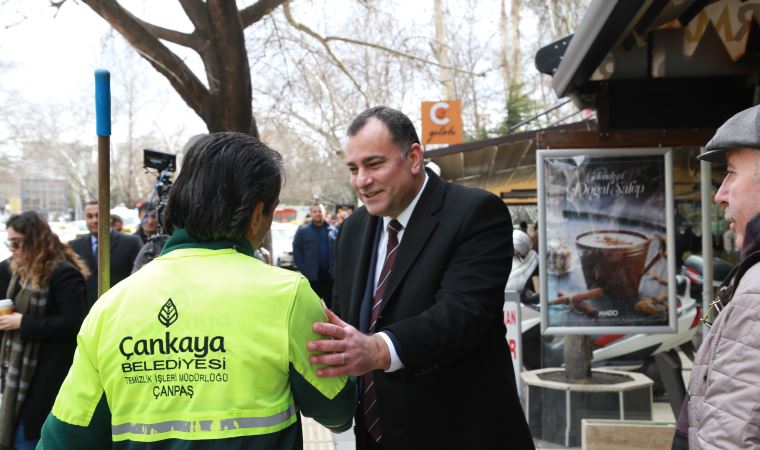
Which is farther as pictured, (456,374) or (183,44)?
(183,44)

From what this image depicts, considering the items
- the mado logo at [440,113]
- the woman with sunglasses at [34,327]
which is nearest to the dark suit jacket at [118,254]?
the woman with sunglasses at [34,327]

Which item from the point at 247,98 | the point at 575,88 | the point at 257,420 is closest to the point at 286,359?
the point at 257,420

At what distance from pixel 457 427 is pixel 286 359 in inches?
39.5

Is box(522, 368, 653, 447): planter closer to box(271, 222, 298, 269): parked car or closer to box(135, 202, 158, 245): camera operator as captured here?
box(135, 202, 158, 245): camera operator

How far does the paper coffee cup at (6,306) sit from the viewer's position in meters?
4.71

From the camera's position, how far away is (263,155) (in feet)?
7.07

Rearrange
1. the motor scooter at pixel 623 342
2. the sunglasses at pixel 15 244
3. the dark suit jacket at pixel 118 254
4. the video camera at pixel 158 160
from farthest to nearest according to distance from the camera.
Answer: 1. the dark suit jacket at pixel 118 254
2. the motor scooter at pixel 623 342
3. the video camera at pixel 158 160
4. the sunglasses at pixel 15 244

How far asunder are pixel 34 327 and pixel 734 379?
4.14 m

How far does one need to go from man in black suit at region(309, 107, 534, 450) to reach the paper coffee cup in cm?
261

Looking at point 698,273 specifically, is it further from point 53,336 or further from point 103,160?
point 103,160

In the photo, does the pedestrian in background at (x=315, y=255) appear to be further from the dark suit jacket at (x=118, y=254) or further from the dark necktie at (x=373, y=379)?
the dark necktie at (x=373, y=379)

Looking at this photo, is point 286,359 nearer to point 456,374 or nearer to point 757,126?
point 456,374

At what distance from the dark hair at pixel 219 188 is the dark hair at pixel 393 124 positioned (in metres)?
0.85

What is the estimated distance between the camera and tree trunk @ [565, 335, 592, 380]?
6.70m
